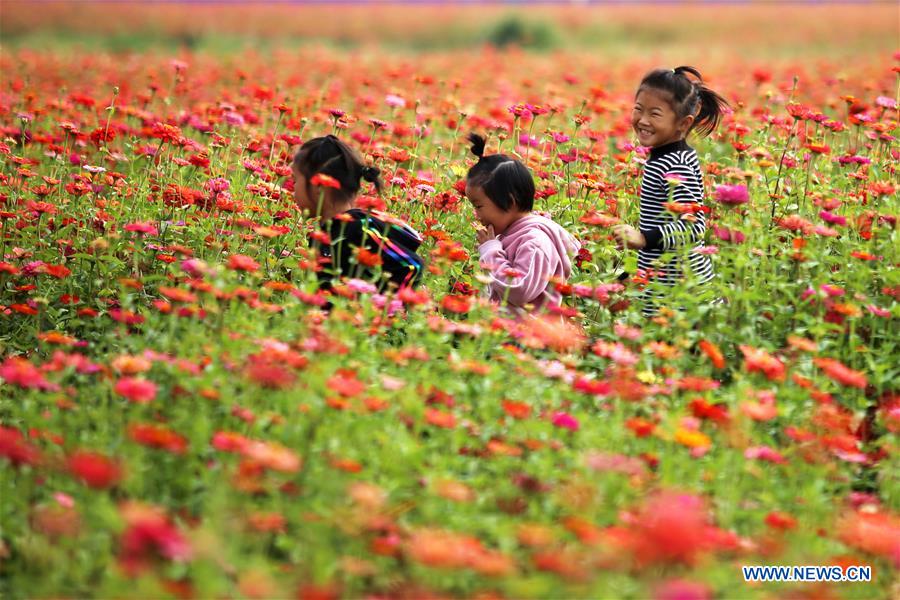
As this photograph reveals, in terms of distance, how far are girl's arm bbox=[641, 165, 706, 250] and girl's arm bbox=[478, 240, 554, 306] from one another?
442 millimetres

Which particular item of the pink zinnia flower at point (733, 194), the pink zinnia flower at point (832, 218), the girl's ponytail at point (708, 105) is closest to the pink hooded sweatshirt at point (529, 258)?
the pink zinnia flower at point (733, 194)

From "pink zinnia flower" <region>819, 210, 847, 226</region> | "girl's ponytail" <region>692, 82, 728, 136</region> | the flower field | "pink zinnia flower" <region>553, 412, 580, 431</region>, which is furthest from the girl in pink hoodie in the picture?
"pink zinnia flower" <region>553, 412, 580, 431</region>

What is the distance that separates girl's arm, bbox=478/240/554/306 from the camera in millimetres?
4035

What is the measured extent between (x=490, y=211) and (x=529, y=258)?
274 mm

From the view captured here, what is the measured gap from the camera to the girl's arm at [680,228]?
13.5 ft

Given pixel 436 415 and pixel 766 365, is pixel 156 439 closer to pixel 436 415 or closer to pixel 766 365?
pixel 436 415

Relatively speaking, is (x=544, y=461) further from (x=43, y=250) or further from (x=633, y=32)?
(x=633, y=32)

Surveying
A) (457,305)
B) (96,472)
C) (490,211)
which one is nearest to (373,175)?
(490,211)

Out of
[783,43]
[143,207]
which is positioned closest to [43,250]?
[143,207]

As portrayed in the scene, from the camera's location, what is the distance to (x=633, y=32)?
2177 cm

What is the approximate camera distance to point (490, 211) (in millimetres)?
4207

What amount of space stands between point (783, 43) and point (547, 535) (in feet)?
60.7

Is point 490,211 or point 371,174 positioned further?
point 490,211

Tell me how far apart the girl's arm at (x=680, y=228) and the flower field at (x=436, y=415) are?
112 millimetres
